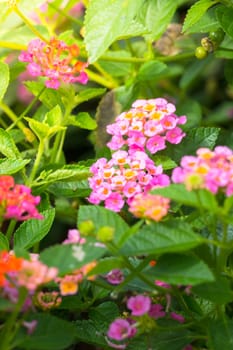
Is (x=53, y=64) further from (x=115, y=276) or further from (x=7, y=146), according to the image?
(x=115, y=276)

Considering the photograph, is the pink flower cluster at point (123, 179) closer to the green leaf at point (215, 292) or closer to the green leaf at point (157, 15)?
the green leaf at point (215, 292)

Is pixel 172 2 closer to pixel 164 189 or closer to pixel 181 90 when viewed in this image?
pixel 164 189

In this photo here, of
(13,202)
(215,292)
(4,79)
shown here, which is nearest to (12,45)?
(4,79)

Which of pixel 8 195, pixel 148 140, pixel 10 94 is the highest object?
pixel 8 195

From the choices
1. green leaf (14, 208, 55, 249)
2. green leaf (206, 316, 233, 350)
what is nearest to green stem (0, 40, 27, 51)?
green leaf (14, 208, 55, 249)

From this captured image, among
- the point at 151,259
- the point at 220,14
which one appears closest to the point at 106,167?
the point at 151,259

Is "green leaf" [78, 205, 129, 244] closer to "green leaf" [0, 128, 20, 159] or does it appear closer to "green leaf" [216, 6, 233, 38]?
"green leaf" [0, 128, 20, 159]
